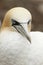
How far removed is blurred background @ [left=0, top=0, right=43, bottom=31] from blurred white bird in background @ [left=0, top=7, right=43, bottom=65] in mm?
793

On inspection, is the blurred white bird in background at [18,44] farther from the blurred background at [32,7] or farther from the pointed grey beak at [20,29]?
the blurred background at [32,7]

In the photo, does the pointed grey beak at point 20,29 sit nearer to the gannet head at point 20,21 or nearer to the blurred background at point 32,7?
the gannet head at point 20,21

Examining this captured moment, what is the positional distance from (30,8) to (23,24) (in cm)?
106

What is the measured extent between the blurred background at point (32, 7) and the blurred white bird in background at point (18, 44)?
0.79 meters

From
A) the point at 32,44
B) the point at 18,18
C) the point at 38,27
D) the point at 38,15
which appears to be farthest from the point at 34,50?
the point at 38,15

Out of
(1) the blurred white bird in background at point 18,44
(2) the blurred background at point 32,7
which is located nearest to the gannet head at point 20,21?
(1) the blurred white bird in background at point 18,44

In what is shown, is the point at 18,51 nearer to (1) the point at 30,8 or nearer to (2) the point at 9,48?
(2) the point at 9,48

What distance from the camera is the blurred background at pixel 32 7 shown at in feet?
6.28

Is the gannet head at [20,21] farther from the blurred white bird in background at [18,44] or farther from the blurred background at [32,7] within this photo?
the blurred background at [32,7]

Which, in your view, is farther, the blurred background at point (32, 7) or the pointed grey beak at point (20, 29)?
the blurred background at point (32, 7)

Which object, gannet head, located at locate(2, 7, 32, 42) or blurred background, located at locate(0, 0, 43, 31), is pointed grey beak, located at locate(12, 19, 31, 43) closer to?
gannet head, located at locate(2, 7, 32, 42)

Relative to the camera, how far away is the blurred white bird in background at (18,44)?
100cm

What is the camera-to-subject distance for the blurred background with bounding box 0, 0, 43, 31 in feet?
6.28

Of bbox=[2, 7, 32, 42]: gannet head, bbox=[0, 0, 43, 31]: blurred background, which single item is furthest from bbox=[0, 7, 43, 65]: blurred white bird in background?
bbox=[0, 0, 43, 31]: blurred background
